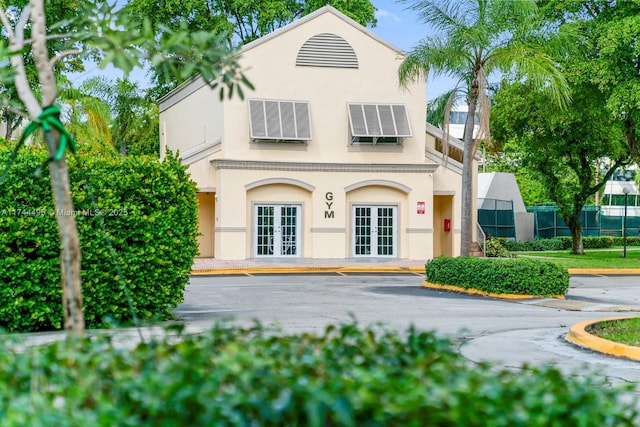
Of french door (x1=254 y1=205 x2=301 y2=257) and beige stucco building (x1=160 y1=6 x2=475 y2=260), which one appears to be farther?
french door (x1=254 y1=205 x2=301 y2=257)

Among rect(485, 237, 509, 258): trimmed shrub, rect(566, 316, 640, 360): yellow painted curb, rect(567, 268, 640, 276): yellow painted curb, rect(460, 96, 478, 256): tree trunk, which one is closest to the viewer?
rect(566, 316, 640, 360): yellow painted curb

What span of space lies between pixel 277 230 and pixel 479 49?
499 inches

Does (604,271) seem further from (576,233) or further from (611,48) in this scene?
(576,233)

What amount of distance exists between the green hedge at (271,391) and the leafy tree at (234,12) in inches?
1488

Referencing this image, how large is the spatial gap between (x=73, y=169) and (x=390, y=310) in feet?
22.3

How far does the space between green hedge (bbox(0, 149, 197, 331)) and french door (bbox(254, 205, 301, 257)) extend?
17.1 metres

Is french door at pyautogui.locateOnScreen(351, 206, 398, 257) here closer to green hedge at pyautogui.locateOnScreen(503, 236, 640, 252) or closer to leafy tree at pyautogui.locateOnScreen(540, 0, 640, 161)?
leafy tree at pyautogui.locateOnScreen(540, 0, 640, 161)

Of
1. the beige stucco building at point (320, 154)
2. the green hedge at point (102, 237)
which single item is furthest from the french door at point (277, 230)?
the green hedge at point (102, 237)

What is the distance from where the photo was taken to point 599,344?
36.9 feet

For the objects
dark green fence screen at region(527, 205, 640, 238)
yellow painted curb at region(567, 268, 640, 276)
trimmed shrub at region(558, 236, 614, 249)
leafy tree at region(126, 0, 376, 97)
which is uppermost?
leafy tree at region(126, 0, 376, 97)

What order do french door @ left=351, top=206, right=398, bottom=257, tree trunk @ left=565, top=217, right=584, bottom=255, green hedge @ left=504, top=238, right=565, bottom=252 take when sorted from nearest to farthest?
1. french door @ left=351, top=206, right=398, bottom=257
2. tree trunk @ left=565, top=217, right=584, bottom=255
3. green hedge @ left=504, top=238, right=565, bottom=252

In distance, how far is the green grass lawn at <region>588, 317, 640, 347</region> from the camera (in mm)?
11609

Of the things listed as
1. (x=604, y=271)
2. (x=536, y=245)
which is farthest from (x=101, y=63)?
(x=536, y=245)

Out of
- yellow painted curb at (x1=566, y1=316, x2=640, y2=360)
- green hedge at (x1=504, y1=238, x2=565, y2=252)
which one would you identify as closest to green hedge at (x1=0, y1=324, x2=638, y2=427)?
yellow painted curb at (x1=566, y1=316, x2=640, y2=360)
